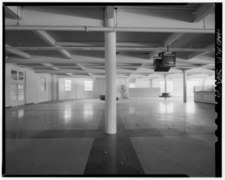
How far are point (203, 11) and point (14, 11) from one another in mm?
4529

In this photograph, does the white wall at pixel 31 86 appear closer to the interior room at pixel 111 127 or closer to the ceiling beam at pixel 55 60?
the ceiling beam at pixel 55 60

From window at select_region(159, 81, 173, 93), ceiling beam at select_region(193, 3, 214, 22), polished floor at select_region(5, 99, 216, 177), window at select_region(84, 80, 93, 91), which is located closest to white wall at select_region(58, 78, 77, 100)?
window at select_region(84, 80, 93, 91)

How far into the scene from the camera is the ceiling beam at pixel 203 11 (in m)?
3.10

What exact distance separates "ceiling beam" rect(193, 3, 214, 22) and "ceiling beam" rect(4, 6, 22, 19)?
176 inches

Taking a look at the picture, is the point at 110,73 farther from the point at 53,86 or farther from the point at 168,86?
the point at 168,86

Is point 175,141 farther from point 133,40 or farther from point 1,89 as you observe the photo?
point 133,40

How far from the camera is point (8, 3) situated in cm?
224

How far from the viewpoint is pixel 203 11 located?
10.7 ft

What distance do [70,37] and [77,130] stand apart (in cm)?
358

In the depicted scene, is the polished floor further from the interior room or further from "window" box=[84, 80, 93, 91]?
"window" box=[84, 80, 93, 91]

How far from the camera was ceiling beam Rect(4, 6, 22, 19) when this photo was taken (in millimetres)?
3101

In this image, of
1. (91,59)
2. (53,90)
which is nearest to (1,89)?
(91,59)

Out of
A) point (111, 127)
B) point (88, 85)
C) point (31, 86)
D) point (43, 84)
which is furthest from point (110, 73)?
point (88, 85)

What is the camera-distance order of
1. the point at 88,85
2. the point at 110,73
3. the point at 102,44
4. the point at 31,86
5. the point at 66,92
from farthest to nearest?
the point at 88,85, the point at 66,92, the point at 31,86, the point at 102,44, the point at 110,73
